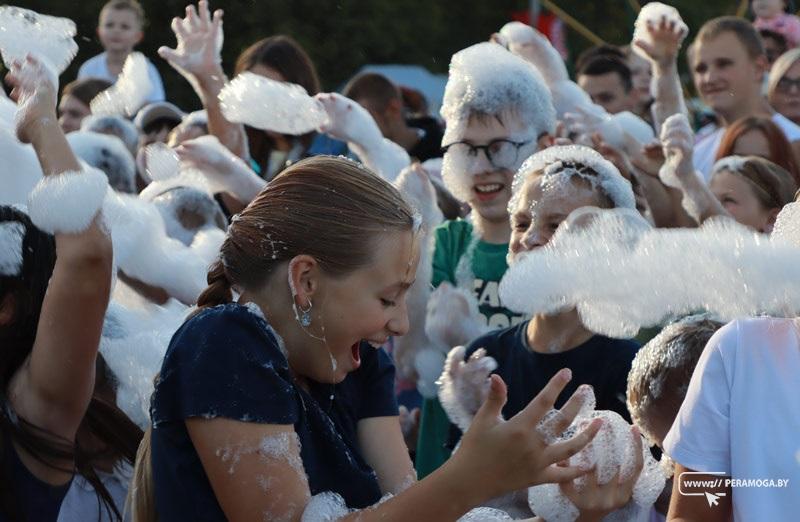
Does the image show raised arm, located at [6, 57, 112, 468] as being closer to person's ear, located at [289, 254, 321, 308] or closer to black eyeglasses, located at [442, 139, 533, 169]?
person's ear, located at [289, 254, 321, 308]

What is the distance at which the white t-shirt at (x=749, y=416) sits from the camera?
220cm

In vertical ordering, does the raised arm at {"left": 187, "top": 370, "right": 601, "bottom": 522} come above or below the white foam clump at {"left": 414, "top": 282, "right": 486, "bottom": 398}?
above

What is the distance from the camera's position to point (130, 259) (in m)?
3.67

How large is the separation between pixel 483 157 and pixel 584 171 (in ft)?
2.36

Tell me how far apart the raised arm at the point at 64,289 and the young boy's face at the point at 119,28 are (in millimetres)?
5755

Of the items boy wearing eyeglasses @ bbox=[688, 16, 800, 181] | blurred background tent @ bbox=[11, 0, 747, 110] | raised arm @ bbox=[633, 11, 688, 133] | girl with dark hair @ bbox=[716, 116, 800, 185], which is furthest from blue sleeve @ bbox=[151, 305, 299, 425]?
blurred background tent @ bbox=[11, 0, 747, 110]

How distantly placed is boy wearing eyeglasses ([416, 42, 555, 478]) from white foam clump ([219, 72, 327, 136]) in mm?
545

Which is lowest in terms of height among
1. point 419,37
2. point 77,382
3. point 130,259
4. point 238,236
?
point 419,37

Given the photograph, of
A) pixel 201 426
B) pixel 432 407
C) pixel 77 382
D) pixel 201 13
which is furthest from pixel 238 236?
pixel 201 13

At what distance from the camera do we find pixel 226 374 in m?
2.03

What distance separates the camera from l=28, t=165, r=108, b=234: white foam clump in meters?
2.47

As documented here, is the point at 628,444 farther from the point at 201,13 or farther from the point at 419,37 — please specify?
the point at 419,37

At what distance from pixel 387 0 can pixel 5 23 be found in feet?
49.2

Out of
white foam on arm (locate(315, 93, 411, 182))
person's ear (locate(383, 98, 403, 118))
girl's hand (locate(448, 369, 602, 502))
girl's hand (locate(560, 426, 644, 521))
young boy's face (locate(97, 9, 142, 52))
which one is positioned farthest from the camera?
young boy's face (locate(97, 9, 142, 52))
